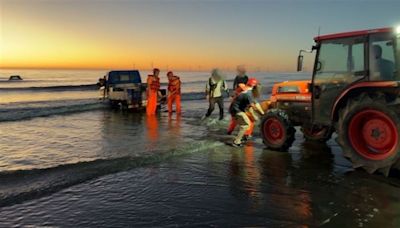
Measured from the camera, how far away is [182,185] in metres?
6.59

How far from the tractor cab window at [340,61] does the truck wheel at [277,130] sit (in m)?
1.23

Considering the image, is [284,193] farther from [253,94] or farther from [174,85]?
[174,85]

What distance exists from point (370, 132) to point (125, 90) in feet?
46.4

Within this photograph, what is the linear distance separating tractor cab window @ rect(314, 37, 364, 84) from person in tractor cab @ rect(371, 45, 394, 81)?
0.78ft

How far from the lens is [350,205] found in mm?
5531

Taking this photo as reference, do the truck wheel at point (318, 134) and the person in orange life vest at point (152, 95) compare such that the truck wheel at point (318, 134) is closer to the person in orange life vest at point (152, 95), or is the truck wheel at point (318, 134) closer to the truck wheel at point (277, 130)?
the truck wheel at point (277, 130)

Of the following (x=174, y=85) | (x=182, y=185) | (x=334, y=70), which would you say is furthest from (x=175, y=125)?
(x=182, y=185)

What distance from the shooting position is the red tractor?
22.5 feet

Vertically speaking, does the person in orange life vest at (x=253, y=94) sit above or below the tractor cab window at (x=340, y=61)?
below

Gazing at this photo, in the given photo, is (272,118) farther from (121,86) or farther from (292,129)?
(121,86)

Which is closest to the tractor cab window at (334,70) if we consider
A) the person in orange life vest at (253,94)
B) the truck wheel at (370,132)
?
the truck wheel at (370,132)

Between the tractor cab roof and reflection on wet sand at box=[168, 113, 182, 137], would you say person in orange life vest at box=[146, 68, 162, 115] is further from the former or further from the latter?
the tractor cab roof

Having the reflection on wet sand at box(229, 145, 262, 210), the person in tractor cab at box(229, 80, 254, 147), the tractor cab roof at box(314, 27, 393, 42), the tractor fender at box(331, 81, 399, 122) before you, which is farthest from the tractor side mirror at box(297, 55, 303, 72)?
the reflection on wet sand at box(229, 145, 262, 210)

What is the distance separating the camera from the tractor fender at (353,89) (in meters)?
6.89
